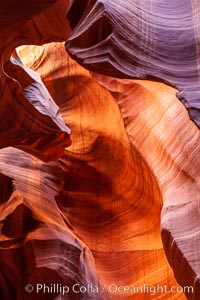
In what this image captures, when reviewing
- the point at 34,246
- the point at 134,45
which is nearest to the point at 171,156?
the point at 134,45

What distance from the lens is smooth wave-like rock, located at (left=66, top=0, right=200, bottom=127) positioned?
9.66ft

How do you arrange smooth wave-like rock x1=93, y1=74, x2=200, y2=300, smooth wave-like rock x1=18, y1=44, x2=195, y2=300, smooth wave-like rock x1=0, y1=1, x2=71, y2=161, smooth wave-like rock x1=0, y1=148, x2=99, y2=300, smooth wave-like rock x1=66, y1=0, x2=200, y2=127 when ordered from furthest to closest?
smooth wave-like rock x1=18, y1=44, x2=195, y2=300 < smooth wave-like rock x1=0, y1=148, x2=99, y2=300 < smooth wave-like rock x1=0, y1=1, x2=71, y2=161 < smooth wave-like rock x1=66, y1=0, x2=200, y2=127 < smooth wave-like rock x1=93, y1=74, x2=200, y2=300

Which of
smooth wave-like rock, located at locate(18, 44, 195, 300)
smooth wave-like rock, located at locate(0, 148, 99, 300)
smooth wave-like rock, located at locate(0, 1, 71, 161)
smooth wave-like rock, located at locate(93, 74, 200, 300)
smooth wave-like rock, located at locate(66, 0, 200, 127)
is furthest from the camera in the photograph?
smooth wave-like rock, located at locate(18, 44, 195, 300)

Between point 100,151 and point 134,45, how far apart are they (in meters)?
1.82

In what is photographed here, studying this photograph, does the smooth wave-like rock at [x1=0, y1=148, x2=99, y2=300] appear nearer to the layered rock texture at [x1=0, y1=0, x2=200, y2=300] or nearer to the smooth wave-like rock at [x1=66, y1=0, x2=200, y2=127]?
the layered rock texture at [x1=0, y1=0, x2=200, y2=300]

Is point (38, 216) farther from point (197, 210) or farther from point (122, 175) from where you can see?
point (197, 210)

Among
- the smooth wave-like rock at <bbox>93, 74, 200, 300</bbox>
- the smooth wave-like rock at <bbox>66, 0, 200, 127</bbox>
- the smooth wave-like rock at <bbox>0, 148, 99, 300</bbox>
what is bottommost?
the smooth wave-like rock at <bbox>0, 148, 99, 300</bbox>

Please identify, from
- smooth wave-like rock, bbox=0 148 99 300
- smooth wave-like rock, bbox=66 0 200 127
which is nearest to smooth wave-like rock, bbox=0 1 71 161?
smooth wave-like rock, bbox=0 148 99 300

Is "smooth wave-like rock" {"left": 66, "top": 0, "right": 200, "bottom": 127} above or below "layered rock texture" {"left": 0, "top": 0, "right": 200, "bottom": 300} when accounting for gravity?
above

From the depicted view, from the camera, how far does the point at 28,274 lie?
402 cm

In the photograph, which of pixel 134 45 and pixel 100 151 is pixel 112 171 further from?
pixel 134 45

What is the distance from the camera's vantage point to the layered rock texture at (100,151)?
2.99 meters

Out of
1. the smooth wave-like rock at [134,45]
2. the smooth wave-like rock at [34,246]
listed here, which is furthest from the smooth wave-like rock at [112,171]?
the smooth wave-like rock at [134,45]

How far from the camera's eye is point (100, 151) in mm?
4754
